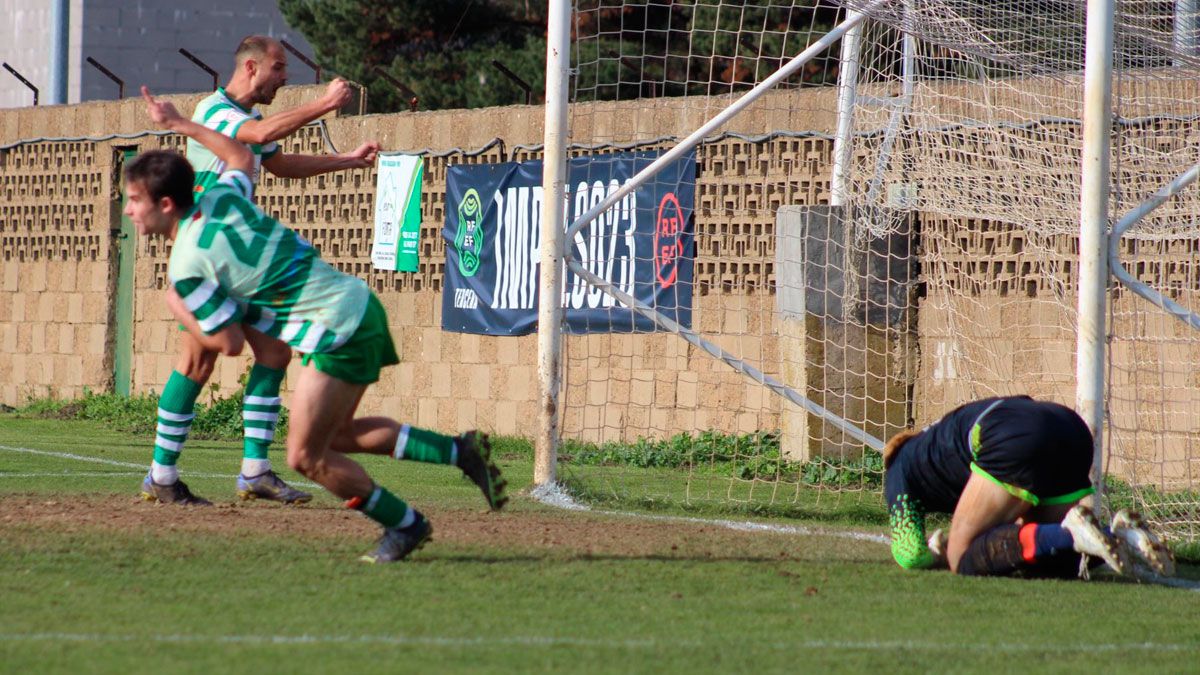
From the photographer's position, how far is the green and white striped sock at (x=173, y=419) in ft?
23.9

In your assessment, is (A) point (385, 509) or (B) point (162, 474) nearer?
(A) point (385, 509)

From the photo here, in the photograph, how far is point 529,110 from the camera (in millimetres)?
13062

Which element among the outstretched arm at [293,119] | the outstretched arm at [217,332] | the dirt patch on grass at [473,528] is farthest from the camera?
the outstretched arm at [293,119]

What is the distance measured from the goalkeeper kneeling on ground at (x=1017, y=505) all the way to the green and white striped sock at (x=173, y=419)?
320 centimetres

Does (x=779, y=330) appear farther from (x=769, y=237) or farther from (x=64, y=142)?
(x=64, y=142)

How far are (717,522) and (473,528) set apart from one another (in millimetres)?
1383

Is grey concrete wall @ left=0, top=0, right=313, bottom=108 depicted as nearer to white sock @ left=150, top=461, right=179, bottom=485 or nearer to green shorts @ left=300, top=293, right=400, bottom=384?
white sock @ left=150, top=461, right=179, bottom=485

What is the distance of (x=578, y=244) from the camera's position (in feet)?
40.5

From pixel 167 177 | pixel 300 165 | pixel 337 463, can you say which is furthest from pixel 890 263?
pixel 167 177

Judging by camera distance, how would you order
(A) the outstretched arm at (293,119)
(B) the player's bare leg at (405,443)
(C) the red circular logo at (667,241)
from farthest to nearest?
1. (C) the red circular logo at (667,241)
2. (A) the outstretched arm at (293,119)
3. (B) the player's bare leg at (405,443)

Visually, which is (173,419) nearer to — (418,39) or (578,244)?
(578,244)

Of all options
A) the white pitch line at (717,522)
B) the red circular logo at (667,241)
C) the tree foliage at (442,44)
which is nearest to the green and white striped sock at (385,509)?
the white pitch line at (717,522)

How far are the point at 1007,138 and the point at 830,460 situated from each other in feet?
7.62

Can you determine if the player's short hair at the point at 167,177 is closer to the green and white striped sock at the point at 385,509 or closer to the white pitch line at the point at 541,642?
the green and white striped sock at the point at 385,509
